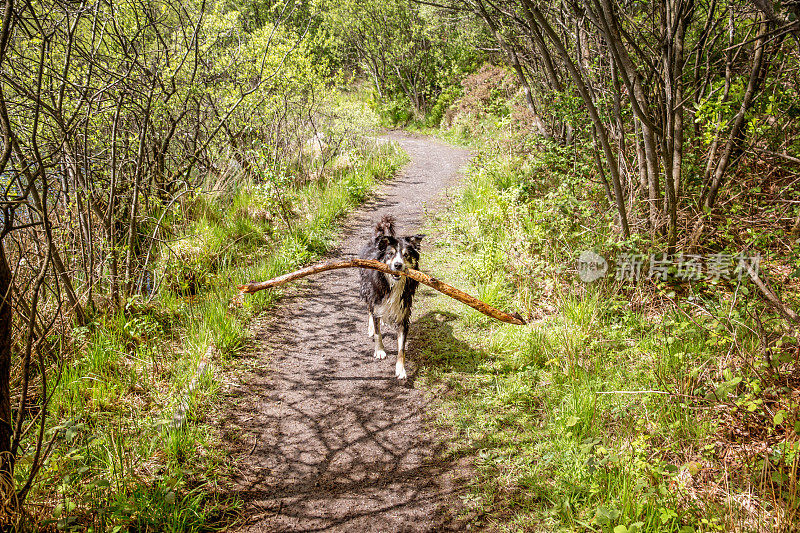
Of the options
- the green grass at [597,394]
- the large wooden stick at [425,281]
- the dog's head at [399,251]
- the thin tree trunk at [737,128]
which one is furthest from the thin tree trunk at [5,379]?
the thin tree trunk at [737,128]

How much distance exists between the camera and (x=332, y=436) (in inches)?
143

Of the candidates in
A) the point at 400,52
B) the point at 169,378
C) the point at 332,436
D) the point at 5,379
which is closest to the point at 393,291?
the point at 332,436

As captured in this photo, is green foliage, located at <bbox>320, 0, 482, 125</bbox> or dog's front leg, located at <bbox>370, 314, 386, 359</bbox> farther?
green foliage, located at <bbox>320, 0, 482, 125</bbox>

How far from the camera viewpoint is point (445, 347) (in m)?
4.80

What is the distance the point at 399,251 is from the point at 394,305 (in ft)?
2.26

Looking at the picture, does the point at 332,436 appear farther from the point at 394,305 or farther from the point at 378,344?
the point at 394,305

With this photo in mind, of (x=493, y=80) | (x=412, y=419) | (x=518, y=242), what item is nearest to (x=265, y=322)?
(x=412, y=419)

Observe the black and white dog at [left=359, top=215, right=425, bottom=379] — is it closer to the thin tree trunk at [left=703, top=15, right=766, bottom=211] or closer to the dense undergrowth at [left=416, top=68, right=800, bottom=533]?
the dense undergrowth at [left=416, top=68, right=800, bottom=533]

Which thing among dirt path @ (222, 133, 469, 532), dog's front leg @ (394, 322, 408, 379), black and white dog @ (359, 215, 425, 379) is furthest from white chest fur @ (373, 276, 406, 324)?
dirt path @ (222, 133, 469, 532)

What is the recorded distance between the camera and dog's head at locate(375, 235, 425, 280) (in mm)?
4008

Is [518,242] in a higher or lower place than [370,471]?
higher

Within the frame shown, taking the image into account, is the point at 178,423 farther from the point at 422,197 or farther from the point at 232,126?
the point at 422,197

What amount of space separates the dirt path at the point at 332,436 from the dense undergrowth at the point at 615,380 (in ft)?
1.03

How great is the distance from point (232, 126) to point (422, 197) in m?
4.56
